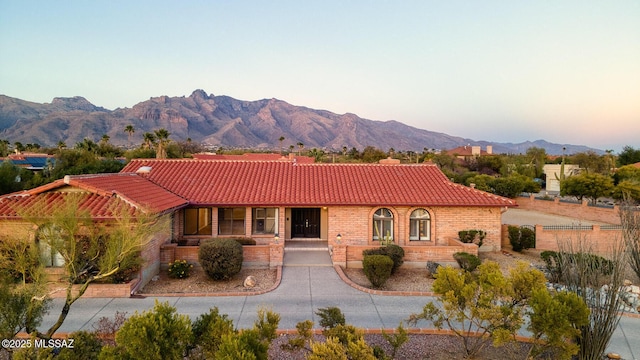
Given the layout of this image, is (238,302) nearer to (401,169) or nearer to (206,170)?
(206,170)

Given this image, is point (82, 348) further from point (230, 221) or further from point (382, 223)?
point (382, 223)

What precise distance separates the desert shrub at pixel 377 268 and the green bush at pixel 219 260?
5.13 metres

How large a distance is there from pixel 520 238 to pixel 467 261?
289 inches

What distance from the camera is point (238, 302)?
12.0 m

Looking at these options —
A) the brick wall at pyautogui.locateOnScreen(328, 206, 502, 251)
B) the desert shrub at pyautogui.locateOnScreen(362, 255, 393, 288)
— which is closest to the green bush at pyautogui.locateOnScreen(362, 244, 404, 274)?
the desert shrub at pyautogui.locateOnScreen(362, 255, 393, 288)

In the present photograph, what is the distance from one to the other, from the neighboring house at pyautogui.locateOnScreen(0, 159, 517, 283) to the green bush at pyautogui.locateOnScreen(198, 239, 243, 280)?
6.67 feet

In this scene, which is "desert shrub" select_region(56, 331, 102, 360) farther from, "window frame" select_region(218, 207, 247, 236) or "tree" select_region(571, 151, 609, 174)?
"tree" select_region(571, 151, 609, 174)

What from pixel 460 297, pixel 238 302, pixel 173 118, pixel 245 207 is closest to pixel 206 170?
pixel 245 207

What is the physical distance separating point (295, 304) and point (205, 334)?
5489 mm

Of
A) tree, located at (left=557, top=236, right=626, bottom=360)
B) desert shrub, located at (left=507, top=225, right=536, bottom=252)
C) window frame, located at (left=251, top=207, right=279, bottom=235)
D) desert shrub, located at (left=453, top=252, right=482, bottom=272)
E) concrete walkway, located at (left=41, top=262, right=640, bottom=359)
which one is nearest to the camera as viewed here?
tree, located at (left=557, top=236, right=626, bottom=360)

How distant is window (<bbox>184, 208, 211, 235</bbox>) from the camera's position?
61.5 feet

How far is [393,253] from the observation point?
15.4 metres

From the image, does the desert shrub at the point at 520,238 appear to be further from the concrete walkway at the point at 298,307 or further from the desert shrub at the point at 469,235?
A: the concrete walkway at the point at 298,307

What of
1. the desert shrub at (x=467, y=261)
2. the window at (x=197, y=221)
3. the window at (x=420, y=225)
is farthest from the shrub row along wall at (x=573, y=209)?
the window at (x=197, y=221)
